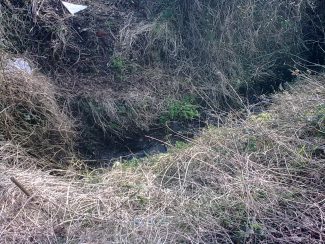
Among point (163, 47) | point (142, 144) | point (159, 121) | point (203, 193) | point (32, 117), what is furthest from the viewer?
point (163, 47)

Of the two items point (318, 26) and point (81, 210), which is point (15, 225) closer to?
point (81, 210)

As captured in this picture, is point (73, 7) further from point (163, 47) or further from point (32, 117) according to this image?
point (32, 117)

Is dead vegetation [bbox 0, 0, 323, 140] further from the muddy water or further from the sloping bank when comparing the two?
the sloping bank

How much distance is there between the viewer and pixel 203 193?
407 cm

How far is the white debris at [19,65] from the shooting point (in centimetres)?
558

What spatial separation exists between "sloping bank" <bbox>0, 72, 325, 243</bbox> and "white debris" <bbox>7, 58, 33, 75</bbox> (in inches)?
45.0

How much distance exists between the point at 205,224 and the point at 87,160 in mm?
2348

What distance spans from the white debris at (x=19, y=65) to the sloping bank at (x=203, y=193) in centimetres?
114

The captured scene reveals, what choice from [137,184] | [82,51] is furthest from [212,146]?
[82,51]

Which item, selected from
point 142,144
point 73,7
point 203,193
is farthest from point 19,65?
point 203,193

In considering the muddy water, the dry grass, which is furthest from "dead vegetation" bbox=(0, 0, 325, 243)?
the muddy water

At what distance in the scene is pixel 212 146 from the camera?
4703 millimetres

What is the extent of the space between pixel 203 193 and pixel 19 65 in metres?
3.08

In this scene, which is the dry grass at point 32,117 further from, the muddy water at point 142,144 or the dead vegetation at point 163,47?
the dead vegetation at point 163,47
